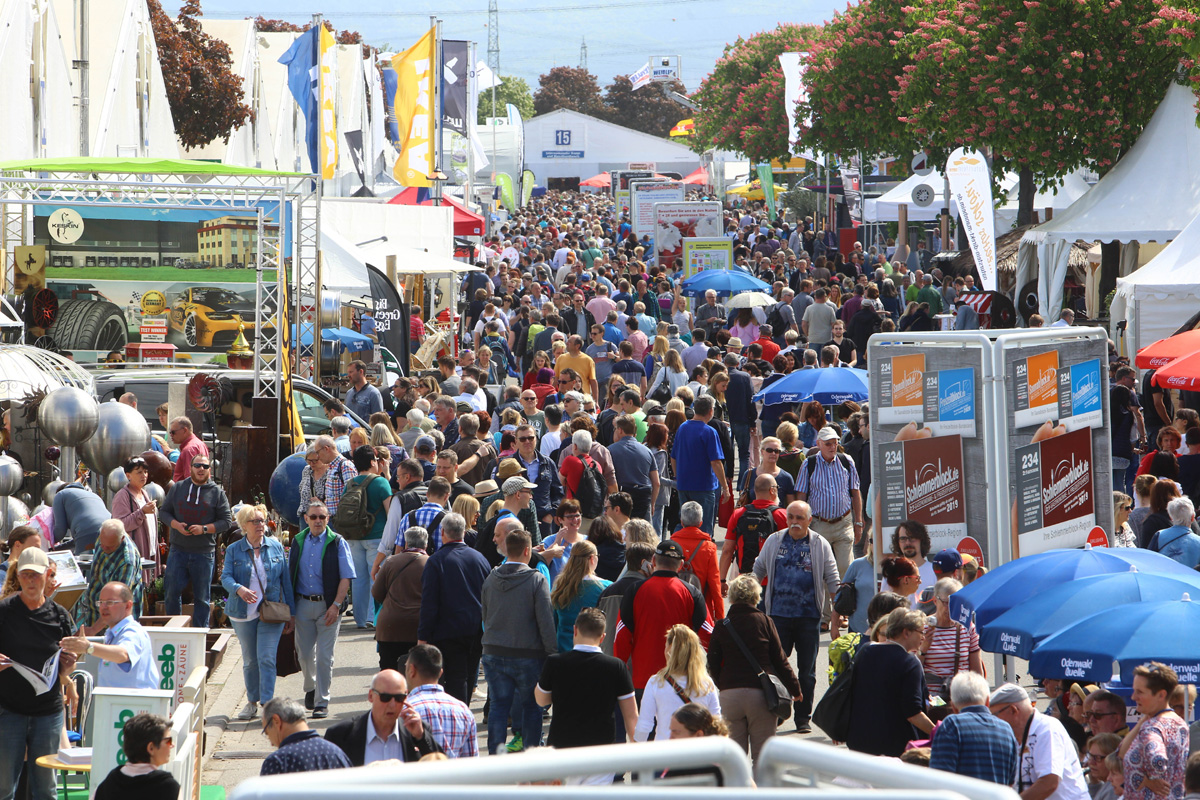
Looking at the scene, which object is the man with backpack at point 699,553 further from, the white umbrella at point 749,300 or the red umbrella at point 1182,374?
the white umbrella at point 749,300

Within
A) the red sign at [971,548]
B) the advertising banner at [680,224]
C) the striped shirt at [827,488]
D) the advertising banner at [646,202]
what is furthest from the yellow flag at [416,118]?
the red sign at [971,548]

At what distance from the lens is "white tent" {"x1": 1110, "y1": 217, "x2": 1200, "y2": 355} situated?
18.5m

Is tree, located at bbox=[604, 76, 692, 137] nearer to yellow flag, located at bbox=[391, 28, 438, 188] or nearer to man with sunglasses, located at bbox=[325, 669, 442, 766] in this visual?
yellow flag, located at bbox=[391, 28, 438, 188]

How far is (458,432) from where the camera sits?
1353cm

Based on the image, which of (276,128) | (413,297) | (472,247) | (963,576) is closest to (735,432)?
(963,576)

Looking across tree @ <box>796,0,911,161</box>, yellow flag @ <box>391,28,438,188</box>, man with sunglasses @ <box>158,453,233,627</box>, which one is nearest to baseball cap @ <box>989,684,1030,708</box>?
man with sunglasses @ <box>158,453,233,627</box>

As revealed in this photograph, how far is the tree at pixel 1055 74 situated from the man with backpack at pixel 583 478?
15000 mm

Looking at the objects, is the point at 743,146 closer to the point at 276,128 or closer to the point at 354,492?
the point at 276,128

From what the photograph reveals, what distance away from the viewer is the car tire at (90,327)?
1791cm

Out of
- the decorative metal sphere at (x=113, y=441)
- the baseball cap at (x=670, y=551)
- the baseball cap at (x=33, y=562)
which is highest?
the decorative metal sphere at (x=113, y=441)

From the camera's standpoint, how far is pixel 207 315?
1812 centimetres

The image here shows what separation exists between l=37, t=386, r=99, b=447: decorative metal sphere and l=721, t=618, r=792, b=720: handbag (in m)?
7.07

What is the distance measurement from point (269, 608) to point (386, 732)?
3157mm

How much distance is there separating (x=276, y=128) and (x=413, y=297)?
79.6 feet
